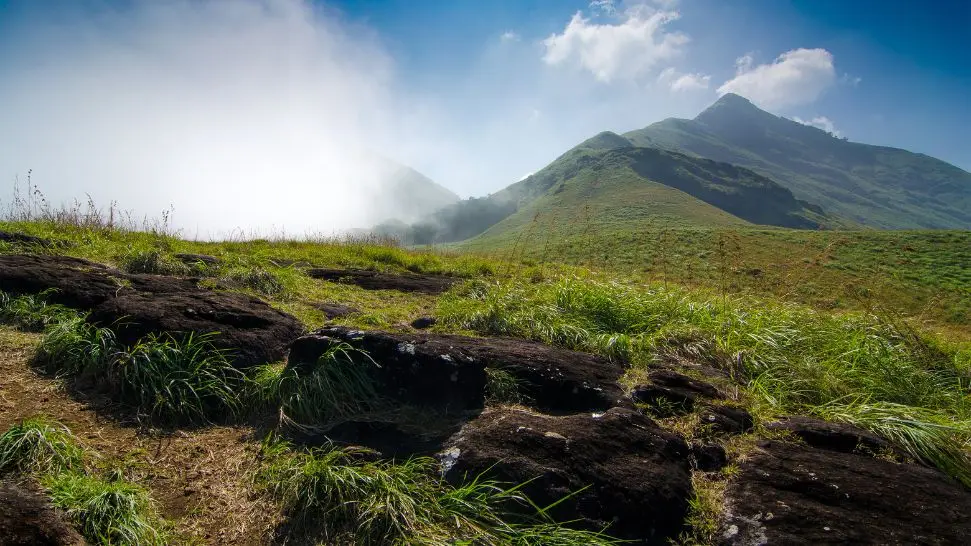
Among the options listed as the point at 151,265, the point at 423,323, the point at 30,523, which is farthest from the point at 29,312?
the point at 423,323

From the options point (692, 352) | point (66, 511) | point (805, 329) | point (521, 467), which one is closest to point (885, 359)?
point (805, 329)

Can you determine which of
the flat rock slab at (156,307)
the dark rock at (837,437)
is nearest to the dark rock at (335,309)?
the flat rock slab at (156,307)

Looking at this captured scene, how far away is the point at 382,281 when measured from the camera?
895 centimetres

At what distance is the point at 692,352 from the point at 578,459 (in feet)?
9.14

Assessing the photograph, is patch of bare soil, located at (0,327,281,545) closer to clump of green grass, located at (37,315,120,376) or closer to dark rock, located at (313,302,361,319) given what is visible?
clump of green grass, located at (37,315,120,376)

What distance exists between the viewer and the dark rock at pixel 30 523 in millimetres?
2043

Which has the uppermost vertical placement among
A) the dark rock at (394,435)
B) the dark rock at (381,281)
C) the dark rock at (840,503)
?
the dark rock at (381,281)

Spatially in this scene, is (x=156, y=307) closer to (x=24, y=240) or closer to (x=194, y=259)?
(x=194, y=259)

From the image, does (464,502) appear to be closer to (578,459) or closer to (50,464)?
(578,459)

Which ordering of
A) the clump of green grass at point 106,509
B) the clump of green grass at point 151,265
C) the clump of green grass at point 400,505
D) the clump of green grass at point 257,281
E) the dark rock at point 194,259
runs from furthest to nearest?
the dark rock at point 194,259 < the clump of green grass at point 151,265 < the clump of green grass at point 257,281 < the clump of green grass at point 400,505 < the clump of green grass at point 106,509

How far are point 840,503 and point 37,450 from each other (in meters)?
4.83

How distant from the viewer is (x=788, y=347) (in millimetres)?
5254

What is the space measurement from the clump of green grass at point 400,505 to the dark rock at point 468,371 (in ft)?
3.22

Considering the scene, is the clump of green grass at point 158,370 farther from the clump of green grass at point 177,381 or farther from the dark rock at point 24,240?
the dark rock at point 24,240
